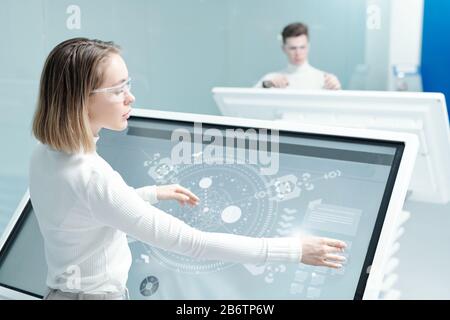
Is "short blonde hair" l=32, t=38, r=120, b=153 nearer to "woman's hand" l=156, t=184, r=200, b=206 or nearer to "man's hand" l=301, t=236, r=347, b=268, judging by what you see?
"woman's hand" l=156, t=184, r=200, b=206

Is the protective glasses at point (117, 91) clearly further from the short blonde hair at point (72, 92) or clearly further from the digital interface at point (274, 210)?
the digital interface at point (274, 210)

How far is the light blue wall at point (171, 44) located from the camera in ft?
7.11

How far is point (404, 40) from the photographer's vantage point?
4.33 meters

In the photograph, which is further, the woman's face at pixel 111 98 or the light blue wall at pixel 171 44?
the light blue wall at pixel 171 44

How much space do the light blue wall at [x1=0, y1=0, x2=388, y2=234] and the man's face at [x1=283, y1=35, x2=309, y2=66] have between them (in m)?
0.49

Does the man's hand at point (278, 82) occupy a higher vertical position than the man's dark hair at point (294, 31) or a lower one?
lower

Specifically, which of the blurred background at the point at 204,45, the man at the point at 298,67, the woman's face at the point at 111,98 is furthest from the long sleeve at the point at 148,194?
the man at the point at 298,67

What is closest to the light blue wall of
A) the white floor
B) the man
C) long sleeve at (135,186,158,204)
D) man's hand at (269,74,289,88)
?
the man

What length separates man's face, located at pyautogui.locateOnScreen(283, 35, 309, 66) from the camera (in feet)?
10.6

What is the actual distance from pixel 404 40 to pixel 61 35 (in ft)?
9.31

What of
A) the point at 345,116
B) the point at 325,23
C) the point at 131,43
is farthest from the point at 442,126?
the point at 325,23

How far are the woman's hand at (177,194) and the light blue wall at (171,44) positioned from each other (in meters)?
1.10

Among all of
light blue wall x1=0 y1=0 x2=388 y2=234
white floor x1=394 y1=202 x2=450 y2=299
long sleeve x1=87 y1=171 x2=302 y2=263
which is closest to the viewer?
long sleeve x1=87 y1=171 x2=302 y2=263
